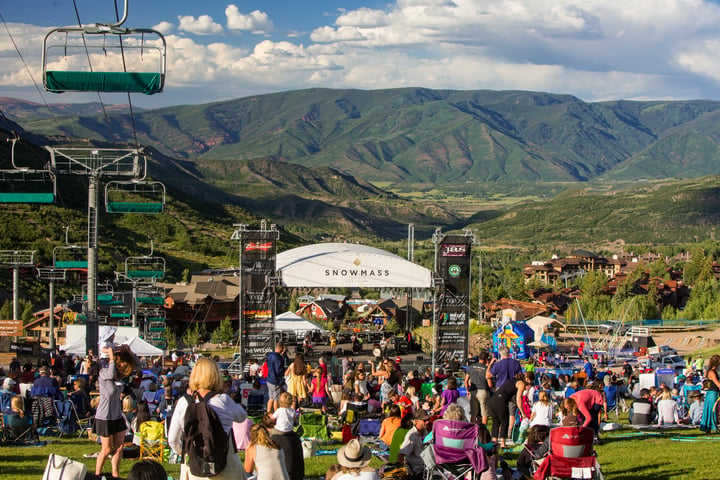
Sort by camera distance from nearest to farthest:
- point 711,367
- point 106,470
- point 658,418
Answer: point 106,470
point 711,367
point 658,418

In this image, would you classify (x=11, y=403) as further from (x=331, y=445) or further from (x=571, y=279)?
(x=571, y=279)

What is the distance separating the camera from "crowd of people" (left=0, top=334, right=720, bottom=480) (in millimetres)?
6824

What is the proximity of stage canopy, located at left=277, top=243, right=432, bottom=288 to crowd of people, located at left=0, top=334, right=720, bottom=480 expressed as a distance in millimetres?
9341

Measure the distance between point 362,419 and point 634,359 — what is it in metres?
24.1

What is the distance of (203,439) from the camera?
619 cm

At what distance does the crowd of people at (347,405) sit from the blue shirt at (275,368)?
0.05 ft

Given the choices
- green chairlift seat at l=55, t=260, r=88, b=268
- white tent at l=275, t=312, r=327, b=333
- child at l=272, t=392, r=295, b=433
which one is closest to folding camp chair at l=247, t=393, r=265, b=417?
child at l=272, t=392, r=295, b=433

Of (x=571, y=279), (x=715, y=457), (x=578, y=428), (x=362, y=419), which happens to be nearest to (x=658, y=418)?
(x=715, y=457)

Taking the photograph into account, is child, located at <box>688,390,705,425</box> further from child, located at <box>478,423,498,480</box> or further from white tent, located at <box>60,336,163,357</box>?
white tent, located at <box>60,336,163,357</box>

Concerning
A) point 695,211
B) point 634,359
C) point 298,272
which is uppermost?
point 695,211

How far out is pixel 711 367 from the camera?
11609mm

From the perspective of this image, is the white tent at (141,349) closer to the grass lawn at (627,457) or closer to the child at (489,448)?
the grass lawn at (627,457)

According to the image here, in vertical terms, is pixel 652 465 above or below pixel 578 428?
below

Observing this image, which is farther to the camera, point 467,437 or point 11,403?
point 11,403
